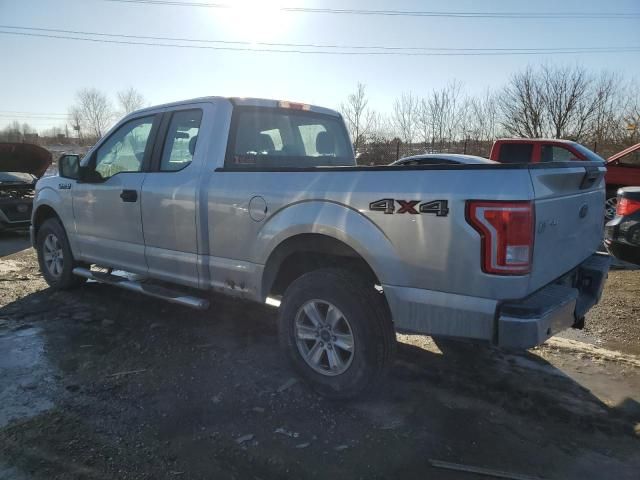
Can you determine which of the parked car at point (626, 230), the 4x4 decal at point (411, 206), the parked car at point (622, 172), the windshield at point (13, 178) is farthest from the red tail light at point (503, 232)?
the windshield at point (13, 178)

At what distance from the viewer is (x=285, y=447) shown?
2715 millimetres

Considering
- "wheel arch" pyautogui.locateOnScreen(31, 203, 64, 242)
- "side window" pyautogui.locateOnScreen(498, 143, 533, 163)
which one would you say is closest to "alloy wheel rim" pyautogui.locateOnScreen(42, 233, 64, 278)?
"wheel arch" pyautogui.locateOnScreen(31, 203, 64, 242)

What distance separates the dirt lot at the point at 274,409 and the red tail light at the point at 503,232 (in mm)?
1067

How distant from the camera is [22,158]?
1548 centimetres

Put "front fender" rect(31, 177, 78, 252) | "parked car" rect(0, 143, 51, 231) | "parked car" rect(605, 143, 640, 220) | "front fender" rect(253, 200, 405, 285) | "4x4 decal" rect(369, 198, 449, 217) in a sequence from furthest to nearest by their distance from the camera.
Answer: "parked car" rect(605, 143, 640, 220), "parked car" rect(0, 143, 51, 231), "front fender" rect(31, 177, 78, 252), "front fender" rect(253, 200, 405, 285), "4x4 decal" rect(369, 198, 449, 217)

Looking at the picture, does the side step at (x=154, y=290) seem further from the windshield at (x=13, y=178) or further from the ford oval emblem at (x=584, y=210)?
the windshield at (x=13, y=178)

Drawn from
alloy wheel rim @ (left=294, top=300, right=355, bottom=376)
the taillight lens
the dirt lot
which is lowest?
the dirt lot

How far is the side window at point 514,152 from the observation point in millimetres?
10758

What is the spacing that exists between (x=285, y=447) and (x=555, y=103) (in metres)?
27.1

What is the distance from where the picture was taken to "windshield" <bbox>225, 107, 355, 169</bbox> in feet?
13.0

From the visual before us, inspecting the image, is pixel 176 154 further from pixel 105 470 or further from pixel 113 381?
pixel 105 470

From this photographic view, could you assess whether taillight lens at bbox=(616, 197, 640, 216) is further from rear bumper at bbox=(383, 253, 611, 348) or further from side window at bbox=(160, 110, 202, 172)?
side window at bbox=(160, 110, 202, 172)

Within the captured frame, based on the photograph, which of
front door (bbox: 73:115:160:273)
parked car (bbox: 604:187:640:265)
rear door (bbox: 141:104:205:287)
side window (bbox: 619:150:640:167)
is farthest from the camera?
side window (bbox: 619:150:640:167)

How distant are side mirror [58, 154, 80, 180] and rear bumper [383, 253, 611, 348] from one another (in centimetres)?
380
